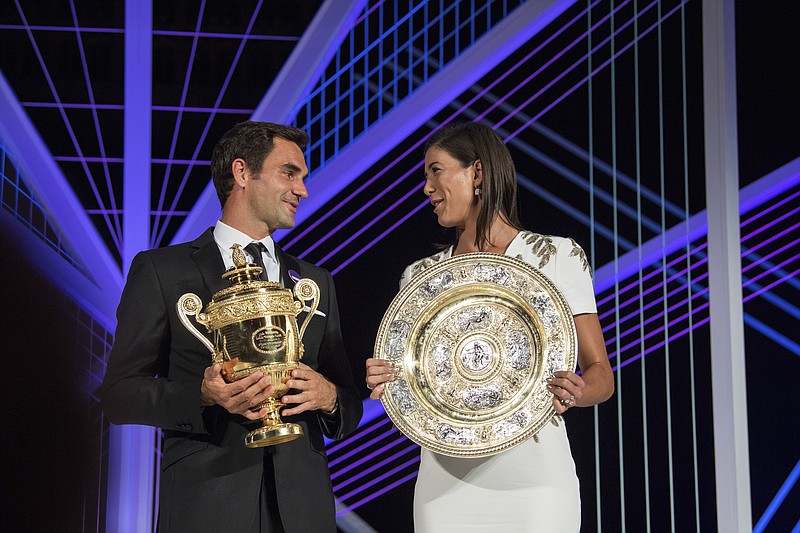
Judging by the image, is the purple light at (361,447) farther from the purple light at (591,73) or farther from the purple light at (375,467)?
the purple light at (591,73)

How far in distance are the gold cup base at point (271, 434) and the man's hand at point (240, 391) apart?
1.6 inches

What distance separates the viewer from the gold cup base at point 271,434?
2.15 meters

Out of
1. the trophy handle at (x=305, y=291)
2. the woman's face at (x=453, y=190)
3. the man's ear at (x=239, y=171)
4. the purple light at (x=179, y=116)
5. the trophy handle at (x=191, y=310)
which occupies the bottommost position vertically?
the trophy handle at (x=191, y=310)

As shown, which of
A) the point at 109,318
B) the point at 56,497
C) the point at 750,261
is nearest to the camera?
the point at 56,497

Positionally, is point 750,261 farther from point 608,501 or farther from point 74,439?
point 74,439

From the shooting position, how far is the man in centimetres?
229

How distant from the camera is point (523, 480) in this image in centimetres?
243

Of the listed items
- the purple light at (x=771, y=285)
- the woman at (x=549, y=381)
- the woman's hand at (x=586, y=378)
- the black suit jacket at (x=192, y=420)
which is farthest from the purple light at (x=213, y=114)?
the purple light at (x=771, y=285)

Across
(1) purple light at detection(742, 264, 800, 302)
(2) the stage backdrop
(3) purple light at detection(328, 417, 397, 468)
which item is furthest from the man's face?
(1) purple light at detection(742, 264, 800, 302)

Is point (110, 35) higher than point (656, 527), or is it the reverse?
point (110, 35)

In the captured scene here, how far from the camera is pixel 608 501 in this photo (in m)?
3.86

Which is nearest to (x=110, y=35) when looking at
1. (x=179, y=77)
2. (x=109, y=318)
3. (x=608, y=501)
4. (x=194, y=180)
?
(x=179, y=77)

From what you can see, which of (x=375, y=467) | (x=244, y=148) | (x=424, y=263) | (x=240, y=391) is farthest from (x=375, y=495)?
(x=240, y=391)

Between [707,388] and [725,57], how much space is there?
4.31 ft
